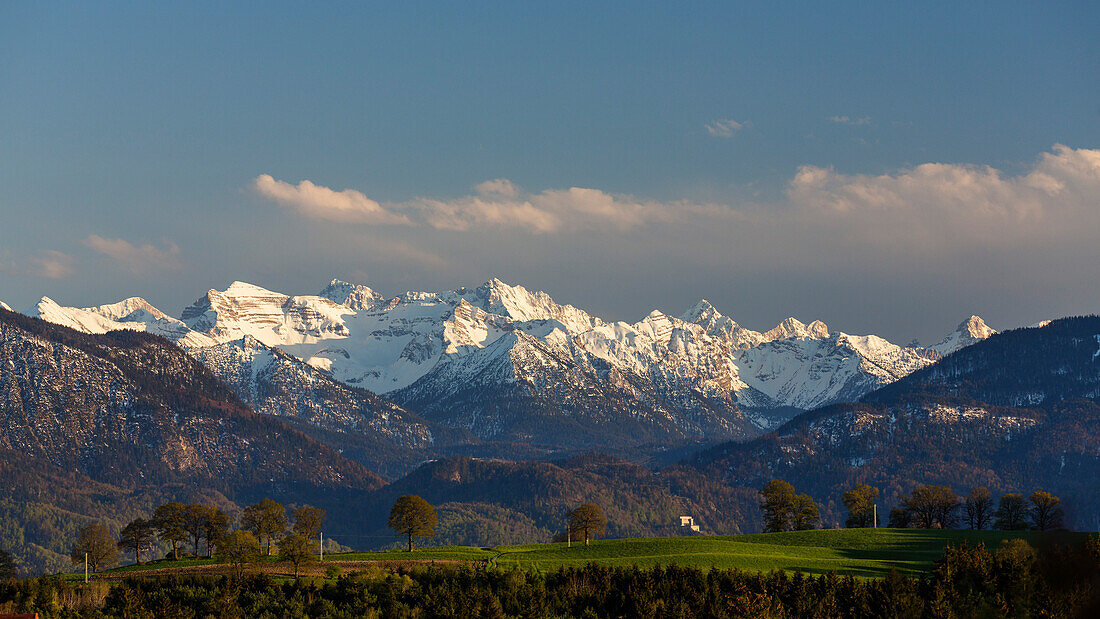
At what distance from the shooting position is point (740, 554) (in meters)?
169

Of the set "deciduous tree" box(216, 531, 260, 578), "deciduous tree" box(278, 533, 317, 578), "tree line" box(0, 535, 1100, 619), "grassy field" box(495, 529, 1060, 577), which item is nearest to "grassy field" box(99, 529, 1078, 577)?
"grassy field" box(495, 529, 1060, 577)

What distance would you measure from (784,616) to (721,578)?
26.0 m

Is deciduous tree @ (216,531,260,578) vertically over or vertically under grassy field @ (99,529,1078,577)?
over

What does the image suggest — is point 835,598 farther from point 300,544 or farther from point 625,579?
point 300,544

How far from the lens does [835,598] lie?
113 meters

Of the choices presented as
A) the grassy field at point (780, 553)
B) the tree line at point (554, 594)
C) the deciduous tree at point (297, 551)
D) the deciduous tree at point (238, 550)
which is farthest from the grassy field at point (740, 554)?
the tree line at point (554, 594)

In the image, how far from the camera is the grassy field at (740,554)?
513 feet

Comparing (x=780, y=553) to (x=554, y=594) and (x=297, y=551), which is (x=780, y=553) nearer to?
(x=554, y=594)

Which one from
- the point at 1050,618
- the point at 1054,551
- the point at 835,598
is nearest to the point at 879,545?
the point at 835,598

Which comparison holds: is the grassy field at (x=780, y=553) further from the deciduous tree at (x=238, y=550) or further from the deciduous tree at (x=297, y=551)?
the deciduous tree at (x=238, y=550)

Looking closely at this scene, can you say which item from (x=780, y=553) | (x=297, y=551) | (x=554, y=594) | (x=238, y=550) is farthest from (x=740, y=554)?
(x=238, y=550)

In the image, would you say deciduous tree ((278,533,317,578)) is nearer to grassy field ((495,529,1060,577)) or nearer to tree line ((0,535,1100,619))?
tree line ((0,535,1100,619))

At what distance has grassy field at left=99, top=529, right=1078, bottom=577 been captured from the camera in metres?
156

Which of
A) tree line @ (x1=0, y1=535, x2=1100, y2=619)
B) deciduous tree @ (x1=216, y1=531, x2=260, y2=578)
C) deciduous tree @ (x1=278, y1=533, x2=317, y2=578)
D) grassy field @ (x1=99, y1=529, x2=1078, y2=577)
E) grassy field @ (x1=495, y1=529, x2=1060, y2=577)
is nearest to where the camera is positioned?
tree line @ (x1=0, y1=535, x2=1100, y2=619)
